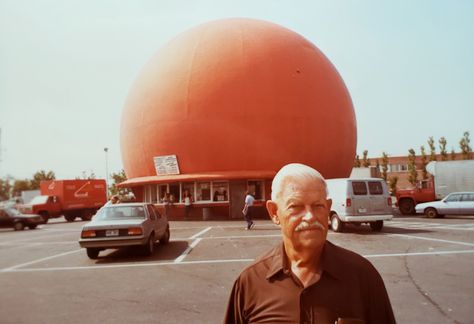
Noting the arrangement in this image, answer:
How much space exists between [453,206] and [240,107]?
12761 mm

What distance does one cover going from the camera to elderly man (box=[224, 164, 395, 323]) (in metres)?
1.70

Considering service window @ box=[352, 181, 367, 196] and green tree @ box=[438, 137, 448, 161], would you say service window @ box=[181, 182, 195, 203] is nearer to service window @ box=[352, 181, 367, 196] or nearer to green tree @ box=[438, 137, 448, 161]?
service window @ box=[352, 181, 367, 196]

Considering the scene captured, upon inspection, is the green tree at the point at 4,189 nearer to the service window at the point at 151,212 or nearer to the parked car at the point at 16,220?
the parked car at the point at 16,220

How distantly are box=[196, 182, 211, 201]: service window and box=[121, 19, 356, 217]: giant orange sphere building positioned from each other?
62 millimetres

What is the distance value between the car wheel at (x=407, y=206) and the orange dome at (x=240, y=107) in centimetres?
448

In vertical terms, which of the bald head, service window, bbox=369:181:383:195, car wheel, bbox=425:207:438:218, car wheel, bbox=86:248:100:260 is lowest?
car wheel, bbox=425:207:438:218

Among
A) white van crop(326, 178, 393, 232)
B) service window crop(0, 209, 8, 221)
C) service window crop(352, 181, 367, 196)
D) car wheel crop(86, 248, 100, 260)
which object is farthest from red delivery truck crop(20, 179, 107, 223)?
service window crop(352, 181, 367, 196)

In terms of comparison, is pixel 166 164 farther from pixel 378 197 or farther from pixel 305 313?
pixel 305 313

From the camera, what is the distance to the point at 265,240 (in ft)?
43.3

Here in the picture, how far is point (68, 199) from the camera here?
30125 millimetres

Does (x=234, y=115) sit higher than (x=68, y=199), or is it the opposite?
(x=234, y=115)

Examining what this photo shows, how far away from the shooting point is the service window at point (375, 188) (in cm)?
1538

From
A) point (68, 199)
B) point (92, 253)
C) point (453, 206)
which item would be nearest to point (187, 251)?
point (92, 253)

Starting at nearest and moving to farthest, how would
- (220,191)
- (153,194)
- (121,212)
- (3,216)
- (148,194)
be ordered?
(121,212) < (3,216) < (220,191) < (153,194) < (148,194)
